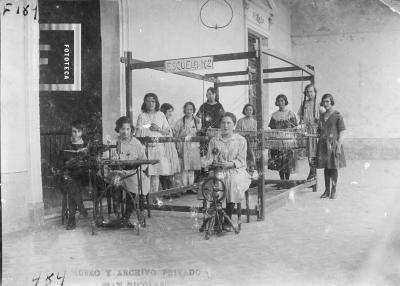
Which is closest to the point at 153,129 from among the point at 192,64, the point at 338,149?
the point at 192,64

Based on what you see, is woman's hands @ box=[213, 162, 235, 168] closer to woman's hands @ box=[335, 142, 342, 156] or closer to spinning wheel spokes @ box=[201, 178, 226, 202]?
spinning wheel spokes @ box=[201, 178, 226, 202]

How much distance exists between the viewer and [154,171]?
6406mm

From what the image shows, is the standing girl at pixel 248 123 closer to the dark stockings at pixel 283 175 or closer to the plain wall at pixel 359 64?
the dark stockings at pixel 283 175

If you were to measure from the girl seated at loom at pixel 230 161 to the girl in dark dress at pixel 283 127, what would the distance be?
302cm

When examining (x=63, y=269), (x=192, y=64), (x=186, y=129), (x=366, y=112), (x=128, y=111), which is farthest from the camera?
(x=366, y=112)

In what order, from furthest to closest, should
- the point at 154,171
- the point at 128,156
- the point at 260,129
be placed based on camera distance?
the point at 154,171, the point at 260,129, the point at 128,156

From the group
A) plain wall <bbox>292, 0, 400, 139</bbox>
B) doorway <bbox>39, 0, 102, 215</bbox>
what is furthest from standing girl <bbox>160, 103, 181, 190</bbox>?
plain wall <bbox>292, 0, 400, 139</bbox>

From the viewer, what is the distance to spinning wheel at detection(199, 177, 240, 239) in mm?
4566

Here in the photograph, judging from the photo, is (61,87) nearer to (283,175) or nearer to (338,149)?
(338,149)

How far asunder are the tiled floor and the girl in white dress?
0.78 meters

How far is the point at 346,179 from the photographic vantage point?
30.0 ft

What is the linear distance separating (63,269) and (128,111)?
3140mm

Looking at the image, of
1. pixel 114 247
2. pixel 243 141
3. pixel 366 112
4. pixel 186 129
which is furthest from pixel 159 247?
pixel 366 112

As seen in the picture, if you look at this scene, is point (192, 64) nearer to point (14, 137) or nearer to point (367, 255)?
point (14, 137)
